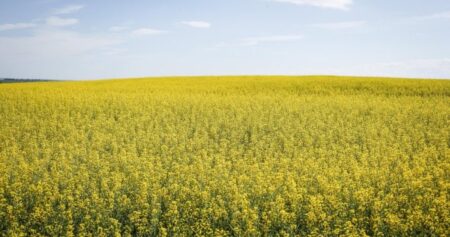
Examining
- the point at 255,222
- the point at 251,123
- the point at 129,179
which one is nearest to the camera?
the point at 255,222

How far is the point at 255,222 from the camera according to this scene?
23.5ft

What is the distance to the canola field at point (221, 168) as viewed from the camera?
7395 millimetres

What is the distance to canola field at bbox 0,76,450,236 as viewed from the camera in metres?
7.39

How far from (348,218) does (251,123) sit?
948 centimetres

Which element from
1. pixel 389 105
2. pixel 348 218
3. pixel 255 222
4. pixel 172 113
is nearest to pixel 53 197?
pixel 255 222

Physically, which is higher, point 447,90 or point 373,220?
point 447,90

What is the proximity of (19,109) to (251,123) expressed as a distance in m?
11.4

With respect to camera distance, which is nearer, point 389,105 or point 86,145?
point 86,145

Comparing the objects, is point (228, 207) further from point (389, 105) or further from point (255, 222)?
point (389, 105)

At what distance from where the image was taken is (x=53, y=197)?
26.7 feet

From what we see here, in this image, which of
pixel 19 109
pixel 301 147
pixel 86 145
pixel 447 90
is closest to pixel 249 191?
pixel 301 147

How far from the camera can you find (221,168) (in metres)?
10.1

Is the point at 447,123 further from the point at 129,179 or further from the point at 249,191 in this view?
the point at 129,179

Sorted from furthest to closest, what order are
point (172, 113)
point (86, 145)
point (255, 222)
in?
point (172, 113) < point (86, 145) < point (255, 222)
